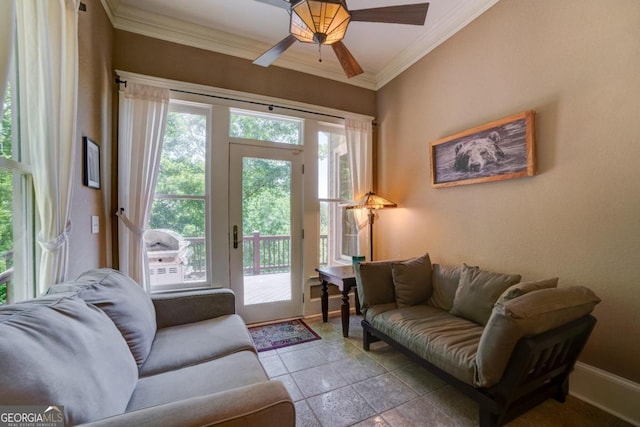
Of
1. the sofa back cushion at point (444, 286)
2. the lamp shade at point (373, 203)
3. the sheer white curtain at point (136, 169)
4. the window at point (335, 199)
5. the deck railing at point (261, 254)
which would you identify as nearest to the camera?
the sofa back cushion at point (444, 286)

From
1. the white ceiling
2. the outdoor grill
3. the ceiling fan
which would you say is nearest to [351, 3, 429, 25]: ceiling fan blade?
the ceiling fan

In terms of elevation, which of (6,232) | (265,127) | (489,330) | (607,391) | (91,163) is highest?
(265,127)

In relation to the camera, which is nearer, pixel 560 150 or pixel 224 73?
pixel 560 150

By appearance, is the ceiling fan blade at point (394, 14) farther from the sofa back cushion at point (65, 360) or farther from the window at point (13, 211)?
the sofa back cushion at point (65, 360)

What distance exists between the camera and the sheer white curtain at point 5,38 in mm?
983

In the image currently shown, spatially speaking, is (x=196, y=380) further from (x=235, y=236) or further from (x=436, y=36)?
(x=436, y=36)

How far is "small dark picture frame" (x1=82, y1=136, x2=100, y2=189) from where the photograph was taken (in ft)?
6.18

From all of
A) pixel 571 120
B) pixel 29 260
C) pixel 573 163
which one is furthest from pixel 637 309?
pixel 29 260

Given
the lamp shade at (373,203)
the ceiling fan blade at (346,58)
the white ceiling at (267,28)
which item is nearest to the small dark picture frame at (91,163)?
the white ceiling at (267,28)

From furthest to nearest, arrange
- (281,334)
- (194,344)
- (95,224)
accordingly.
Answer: (281,334)
(95,224)
(194,344)

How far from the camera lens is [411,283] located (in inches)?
94.1

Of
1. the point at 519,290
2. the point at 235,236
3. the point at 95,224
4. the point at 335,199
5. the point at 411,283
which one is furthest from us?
the point at 335,199

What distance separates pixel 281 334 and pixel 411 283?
147 centimetres

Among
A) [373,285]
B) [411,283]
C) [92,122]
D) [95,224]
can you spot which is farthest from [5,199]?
[411,283]
